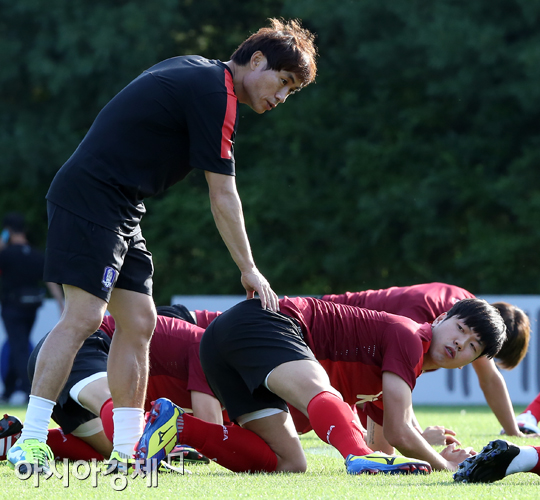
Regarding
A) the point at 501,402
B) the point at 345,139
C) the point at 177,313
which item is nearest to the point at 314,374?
the point at 177,313

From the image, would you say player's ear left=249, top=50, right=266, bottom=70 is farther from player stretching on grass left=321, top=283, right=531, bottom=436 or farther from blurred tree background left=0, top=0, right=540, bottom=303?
blurred tree background left=0, top=0, right=540, bottom=303

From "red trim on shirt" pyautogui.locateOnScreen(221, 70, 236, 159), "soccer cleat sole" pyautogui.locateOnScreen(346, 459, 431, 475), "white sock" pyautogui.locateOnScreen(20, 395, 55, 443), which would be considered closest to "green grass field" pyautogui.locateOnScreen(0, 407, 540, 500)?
"soccer cleat sole" pyautogui.locateOnScreen(346, 459, 431, 475)

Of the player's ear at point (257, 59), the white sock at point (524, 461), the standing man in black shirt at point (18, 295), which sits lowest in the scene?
the standing man in black shirt at point (18, 295)

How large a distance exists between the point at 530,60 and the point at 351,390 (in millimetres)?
10912

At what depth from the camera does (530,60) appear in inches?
532

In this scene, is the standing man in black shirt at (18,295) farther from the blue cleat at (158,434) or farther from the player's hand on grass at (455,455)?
the player's hand on grass at (455,455)

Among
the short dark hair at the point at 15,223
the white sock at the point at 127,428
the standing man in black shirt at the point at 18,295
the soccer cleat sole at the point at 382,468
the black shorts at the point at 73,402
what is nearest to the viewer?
the soccer cleat sole at the point at 382,468

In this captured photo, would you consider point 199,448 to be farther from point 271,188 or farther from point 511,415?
point 271,188

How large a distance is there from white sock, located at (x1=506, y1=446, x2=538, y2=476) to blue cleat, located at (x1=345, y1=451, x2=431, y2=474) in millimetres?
329

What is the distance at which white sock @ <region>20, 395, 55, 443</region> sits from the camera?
10.9 ft

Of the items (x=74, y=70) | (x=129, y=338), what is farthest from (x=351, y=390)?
(x=74, y=70)

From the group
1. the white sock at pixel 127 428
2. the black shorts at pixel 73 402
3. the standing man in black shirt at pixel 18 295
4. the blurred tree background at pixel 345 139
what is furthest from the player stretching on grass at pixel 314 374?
the blurred tree background at pixel 345 139

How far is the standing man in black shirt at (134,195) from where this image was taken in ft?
11.2

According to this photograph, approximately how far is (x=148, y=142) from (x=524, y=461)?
6.33 feet
